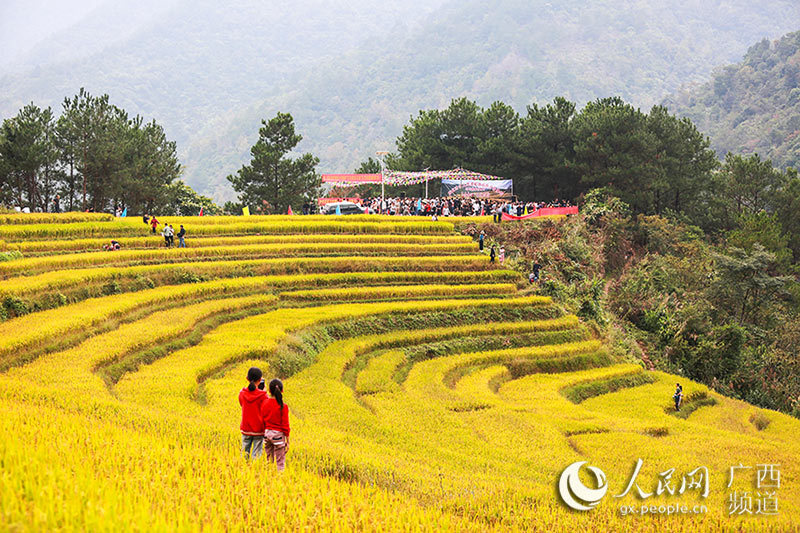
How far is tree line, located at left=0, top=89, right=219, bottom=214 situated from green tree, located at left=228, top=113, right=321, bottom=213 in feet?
19.9

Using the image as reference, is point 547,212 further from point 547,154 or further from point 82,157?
Result: point 82,157

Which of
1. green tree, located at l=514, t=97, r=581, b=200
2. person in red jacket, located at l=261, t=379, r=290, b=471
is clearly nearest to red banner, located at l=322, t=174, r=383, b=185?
green tree, located at l=514, t=97, r=581, b=200

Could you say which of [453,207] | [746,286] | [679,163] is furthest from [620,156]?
[746,286]

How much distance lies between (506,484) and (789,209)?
48758mm

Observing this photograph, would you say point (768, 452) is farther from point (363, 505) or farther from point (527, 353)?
point (363, 505)

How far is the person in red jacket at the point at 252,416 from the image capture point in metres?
8.38

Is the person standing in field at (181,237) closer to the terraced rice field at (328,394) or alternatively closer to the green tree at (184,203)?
the terraced rice field at (328,394)

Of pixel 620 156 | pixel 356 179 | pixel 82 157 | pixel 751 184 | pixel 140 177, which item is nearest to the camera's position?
pixel 82 157

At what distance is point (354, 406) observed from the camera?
15.5m

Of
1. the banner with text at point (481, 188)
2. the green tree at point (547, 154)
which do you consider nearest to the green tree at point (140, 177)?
the banner with text at point (481, 188)

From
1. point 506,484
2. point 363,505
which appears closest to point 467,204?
point 506,484

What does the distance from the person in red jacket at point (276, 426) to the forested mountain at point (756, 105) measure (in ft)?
300

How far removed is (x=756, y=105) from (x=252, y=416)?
404ft

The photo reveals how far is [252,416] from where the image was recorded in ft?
27.6
